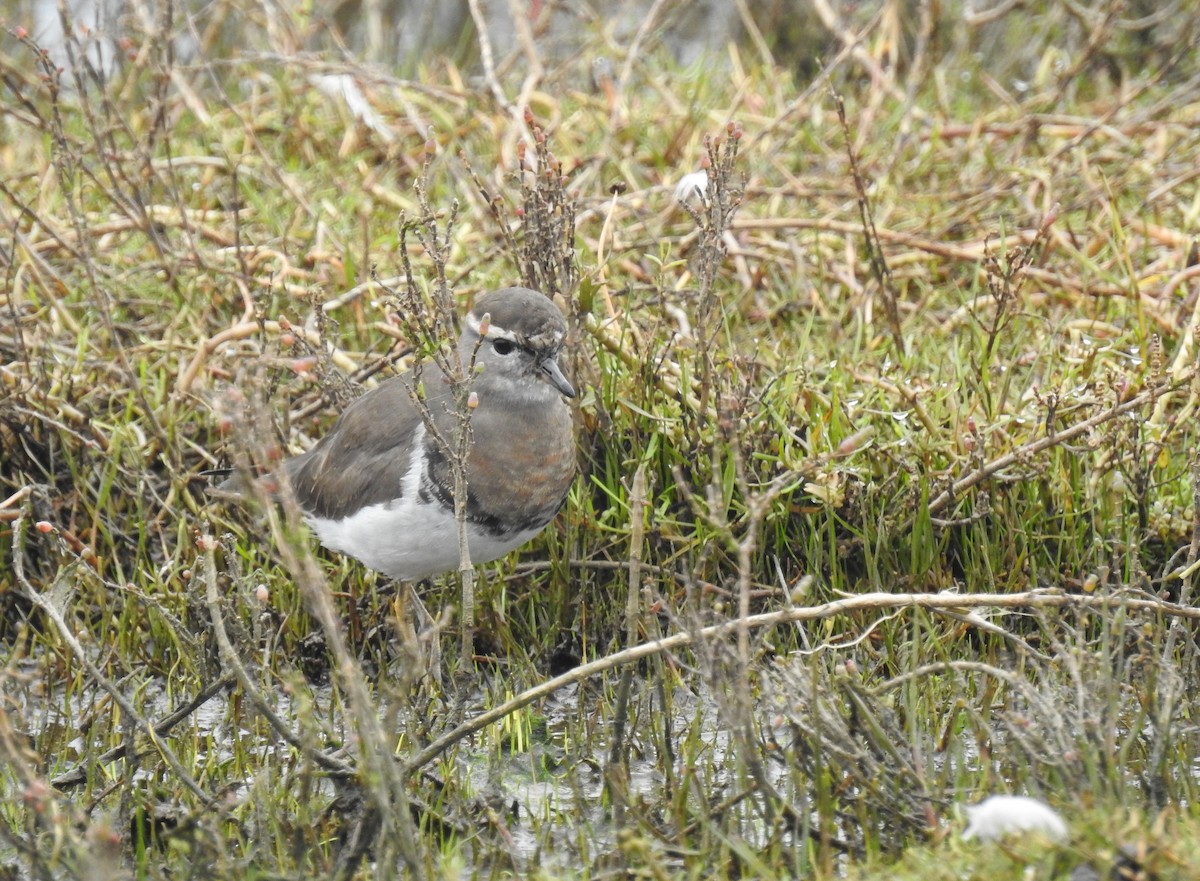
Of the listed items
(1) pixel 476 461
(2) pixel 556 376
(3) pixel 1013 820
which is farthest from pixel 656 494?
(3) pixel 1013 820

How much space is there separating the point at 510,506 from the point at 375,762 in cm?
137

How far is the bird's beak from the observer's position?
4.34 meters

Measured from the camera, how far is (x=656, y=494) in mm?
4910

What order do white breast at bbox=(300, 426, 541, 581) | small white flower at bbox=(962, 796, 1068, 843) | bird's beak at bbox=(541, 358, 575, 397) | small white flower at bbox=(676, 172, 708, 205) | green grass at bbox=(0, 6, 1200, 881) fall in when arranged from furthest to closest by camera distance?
small white flower at bbox=(676, 172, 708, 205) < bird's beak at bbox=(541, 358, 575, 397) < white breast at bbox=(300, 426, 541, 581) < green grass at bbox=(0, 6, 1200, 881) < small white flower at bbox=(962, 796, 1068, 843)

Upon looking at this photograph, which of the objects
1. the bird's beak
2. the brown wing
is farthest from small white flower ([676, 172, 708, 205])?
the brown wing

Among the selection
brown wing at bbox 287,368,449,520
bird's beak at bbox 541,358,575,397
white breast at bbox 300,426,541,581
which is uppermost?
bird's beak at bbox 541,358,575,397

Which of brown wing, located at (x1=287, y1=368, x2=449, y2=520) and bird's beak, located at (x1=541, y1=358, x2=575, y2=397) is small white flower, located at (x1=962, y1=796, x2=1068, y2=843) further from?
brown wing, located at (x1=287, y1=368, x2=449, y2=520)

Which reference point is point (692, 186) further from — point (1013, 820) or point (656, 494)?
point (1013, 820)

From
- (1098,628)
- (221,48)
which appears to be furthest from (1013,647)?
(221,48)

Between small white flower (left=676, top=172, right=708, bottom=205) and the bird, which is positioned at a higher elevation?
small white flower (left=676, top=172, right=708, bottom=205)

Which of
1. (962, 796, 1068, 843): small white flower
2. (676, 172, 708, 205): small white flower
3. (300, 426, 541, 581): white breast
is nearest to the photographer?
(962, 796, 1068, 843): small white flower

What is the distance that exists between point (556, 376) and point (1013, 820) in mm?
1941

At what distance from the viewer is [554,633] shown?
4.80 metres

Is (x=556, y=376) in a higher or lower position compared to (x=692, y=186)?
lower
